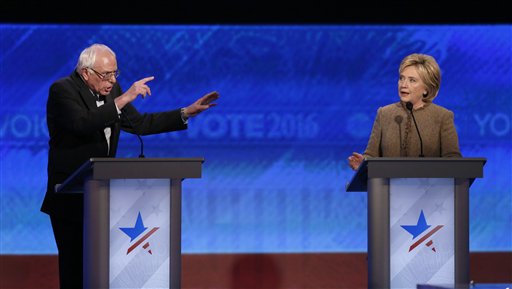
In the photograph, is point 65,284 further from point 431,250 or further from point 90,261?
point 431,250

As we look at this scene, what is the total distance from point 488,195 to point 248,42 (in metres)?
1.73

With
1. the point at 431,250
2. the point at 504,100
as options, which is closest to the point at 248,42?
the point at 504,100

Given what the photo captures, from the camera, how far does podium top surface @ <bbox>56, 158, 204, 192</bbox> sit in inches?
123

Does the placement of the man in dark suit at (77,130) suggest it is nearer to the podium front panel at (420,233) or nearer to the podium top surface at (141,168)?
the podium top surface at (141,168)

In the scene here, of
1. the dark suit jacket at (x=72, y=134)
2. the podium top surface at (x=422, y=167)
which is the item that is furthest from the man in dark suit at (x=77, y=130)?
the podium top surface at (x=422, y=167)

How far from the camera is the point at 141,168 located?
124 inches

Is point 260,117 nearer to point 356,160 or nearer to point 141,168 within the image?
point 356,160

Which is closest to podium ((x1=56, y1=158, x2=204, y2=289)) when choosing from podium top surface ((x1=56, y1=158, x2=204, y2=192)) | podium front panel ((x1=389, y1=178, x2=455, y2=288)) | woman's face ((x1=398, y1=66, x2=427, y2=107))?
podium top surface ((x1=56, y1=158, x2=204, y2=192))

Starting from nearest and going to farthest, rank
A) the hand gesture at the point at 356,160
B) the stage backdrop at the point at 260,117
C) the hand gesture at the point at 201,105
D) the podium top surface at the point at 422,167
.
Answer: the podium top surface at the point at 422,167 → the hand gesture at the point at 356,160 → the hand gesture at the point at 201,105 → the stage backdrop at the point at 260,117

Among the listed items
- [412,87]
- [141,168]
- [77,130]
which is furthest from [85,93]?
[412,87]

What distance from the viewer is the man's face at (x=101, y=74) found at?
375 centimetres

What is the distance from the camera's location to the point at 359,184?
355 cm

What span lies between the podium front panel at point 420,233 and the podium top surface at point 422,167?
1.5 inches

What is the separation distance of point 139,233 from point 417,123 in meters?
1.23
